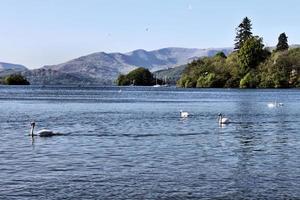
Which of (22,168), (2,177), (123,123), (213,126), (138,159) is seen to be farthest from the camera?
(123,123)

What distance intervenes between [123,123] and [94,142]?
72.9 feet

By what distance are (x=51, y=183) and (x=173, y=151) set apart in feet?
46.9

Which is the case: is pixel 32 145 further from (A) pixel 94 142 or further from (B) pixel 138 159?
(B) pixel 138 159

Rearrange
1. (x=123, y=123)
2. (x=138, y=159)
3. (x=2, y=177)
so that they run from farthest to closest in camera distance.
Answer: (x=123, y=123), (x=138, y=159), (x=2, y=177)

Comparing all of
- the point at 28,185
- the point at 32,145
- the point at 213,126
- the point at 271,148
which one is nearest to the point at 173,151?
the point at 271,148

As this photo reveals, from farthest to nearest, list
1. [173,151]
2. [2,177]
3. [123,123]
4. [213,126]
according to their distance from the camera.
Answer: [123,123], [213,126], [173,151], [2,177]

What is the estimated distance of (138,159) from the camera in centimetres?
3891

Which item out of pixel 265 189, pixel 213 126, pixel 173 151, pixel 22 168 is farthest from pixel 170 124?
pixel 265 189

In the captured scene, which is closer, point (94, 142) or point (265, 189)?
point (265, 189)

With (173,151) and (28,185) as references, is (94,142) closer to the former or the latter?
(173,151)

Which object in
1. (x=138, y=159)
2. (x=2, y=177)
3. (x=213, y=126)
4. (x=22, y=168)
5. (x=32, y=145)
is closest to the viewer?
(x=2, y=177)

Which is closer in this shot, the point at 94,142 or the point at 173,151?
the point at 173,151

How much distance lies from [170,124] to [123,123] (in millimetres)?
5973

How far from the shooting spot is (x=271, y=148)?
148 ft
